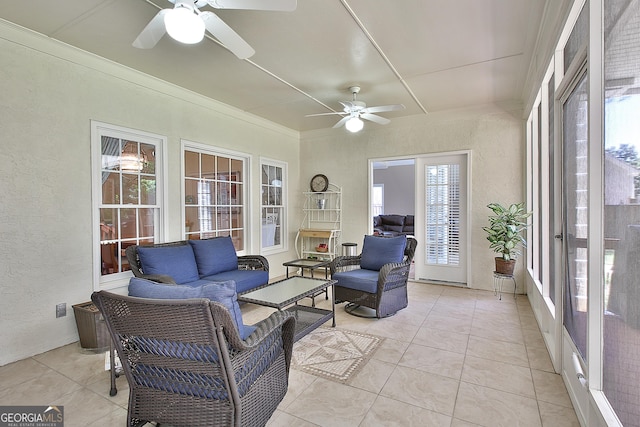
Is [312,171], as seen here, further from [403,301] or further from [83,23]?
[83,23]

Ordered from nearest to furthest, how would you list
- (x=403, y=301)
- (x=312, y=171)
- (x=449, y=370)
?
1. (x=449, y=370)
2. (x=403, y=301)
3. (x=312, y=171)

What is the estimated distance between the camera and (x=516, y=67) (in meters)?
3.46

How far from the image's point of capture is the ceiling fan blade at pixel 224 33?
2.02m

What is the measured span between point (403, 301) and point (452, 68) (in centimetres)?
272

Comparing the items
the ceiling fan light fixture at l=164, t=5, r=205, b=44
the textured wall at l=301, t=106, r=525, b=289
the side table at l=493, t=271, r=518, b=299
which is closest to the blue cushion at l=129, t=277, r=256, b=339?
the ceiling fan light fixture at l=164, t=5, r=205, b=44

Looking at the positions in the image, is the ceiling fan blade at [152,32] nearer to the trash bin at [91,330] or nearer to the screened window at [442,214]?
the trash bin at [91,330]

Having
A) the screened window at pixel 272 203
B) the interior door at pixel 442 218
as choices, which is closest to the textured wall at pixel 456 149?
the interior door at pixel 442 218

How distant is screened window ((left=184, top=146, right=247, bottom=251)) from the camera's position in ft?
14.1

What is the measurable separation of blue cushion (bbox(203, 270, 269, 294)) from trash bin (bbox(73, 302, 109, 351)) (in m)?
1.11

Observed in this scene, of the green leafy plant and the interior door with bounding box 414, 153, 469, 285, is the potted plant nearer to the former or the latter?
the green leafy plant

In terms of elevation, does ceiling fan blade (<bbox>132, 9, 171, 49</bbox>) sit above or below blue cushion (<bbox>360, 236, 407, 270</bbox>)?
above

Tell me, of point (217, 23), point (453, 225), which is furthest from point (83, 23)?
point (453, 225)

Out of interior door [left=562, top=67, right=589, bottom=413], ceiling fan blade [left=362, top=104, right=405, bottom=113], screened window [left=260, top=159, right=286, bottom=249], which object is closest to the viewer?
interior door [left=562, top=67, right=589, bottom=413]

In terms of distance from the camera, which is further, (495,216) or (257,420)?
(495,216)
